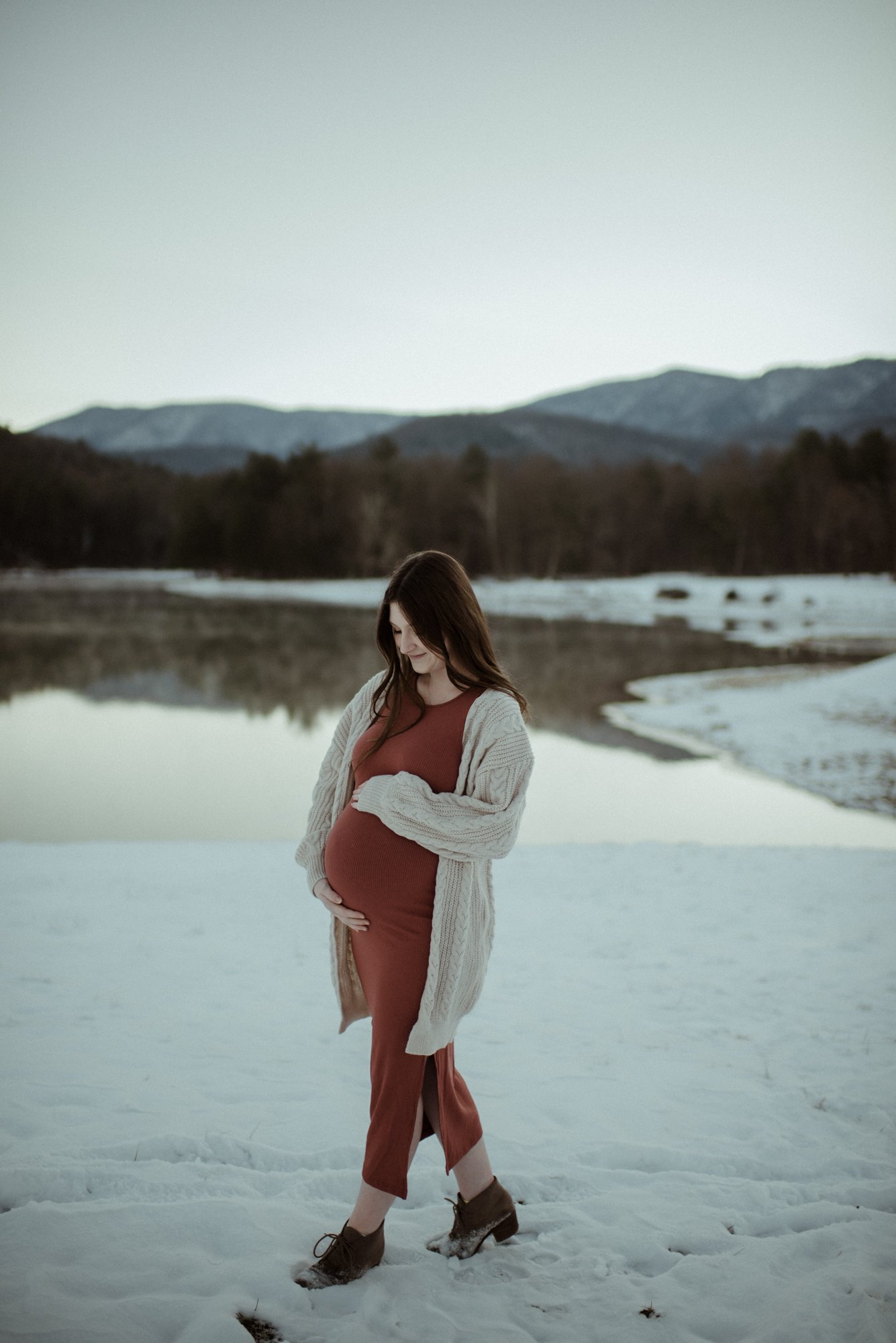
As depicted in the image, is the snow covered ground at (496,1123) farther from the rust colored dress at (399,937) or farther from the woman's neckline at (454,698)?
the woman's neckline at (454,698)

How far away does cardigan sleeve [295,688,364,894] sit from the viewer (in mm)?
2441

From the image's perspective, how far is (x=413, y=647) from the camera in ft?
7.36

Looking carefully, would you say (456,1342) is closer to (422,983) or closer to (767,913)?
(422,983)

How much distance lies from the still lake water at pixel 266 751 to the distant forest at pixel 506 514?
38474mm

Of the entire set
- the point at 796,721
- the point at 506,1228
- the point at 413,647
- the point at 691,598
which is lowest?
the point at 506,1228

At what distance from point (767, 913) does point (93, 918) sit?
4.15 metres

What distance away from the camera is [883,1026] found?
3.97 metres

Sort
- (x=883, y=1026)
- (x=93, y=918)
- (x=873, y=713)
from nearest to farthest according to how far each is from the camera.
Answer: (x=883, y=1026), (x=93, y=918), (x=873, y=713)

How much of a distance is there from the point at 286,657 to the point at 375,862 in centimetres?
1849

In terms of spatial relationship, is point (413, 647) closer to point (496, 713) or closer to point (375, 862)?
point (496, 713)

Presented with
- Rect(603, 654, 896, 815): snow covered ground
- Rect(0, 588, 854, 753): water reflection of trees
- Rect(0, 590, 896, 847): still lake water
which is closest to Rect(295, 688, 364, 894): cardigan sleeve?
Rect(0, 590, 896, 847): still lake water

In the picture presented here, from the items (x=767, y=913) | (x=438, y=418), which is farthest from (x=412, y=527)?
(x=438, y=418)

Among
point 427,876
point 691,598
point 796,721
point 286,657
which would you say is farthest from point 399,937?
point 691,598

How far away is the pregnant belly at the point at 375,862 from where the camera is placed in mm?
2221
